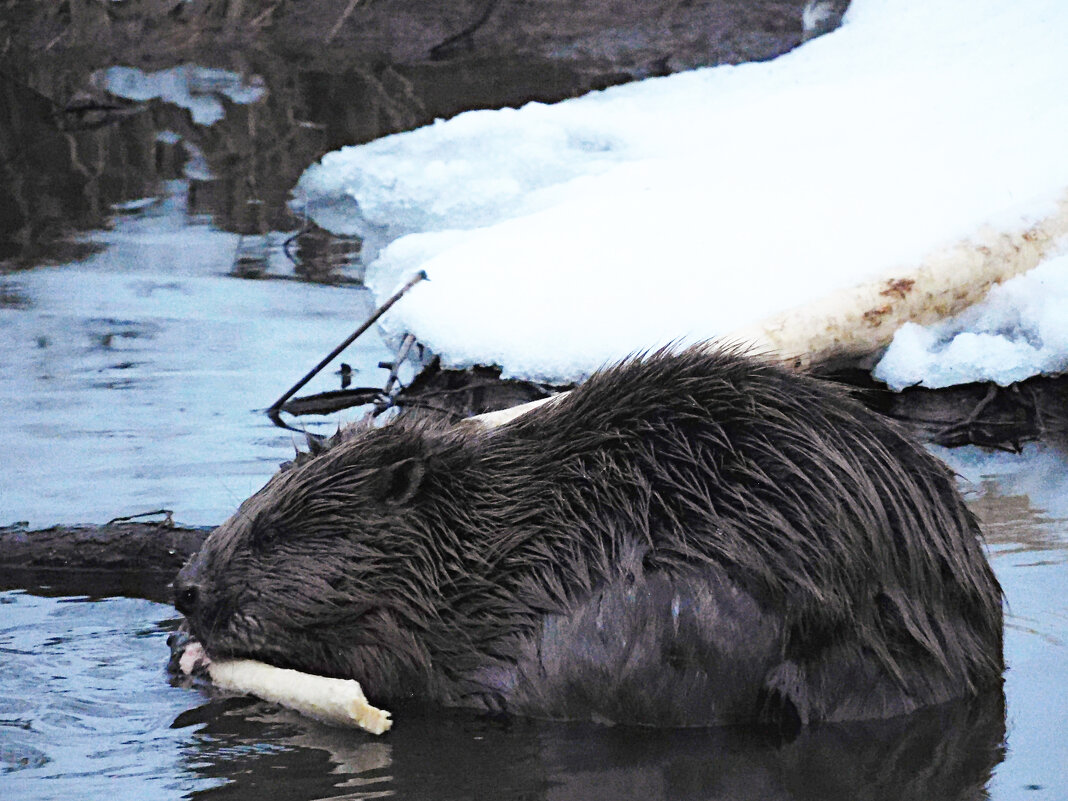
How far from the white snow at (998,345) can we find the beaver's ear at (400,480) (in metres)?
2.06

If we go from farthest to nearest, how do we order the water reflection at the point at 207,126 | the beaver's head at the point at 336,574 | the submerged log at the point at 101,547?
1. the water reflection at the point at 207,126
2. the submerged log at the point at 101,547
3. the beaver's head at the point at 336,574

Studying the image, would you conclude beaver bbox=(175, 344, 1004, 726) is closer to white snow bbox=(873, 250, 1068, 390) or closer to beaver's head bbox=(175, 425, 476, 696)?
beaver's head bbox=(175, 425, 476, 696)

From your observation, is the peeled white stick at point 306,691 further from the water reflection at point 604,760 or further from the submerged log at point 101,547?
the submerged log at point 101,547

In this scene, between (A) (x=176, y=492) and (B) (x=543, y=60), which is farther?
(B) (x=543, y=60)

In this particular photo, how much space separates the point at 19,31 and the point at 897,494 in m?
11.7

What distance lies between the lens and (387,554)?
3.48 metres

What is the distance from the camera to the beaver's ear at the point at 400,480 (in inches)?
138

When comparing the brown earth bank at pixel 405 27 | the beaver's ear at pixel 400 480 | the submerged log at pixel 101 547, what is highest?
the brown earth bank at pixel 405 27

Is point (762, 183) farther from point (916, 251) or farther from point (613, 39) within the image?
point (613, 39)

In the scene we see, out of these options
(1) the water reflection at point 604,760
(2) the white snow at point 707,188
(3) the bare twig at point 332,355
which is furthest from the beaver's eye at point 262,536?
(3) the bare twig at point 332,355

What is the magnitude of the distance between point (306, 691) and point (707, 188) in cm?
341

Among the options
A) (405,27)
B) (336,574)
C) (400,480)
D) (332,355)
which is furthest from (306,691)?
(405,27)

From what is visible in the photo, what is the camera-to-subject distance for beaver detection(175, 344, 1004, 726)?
10.6 feet

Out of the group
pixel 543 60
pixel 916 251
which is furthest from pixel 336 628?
pixel 543 60
